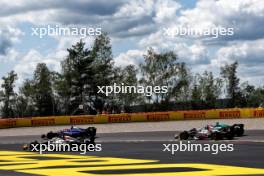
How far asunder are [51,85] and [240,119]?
225 feet

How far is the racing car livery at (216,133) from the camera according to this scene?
3073cm

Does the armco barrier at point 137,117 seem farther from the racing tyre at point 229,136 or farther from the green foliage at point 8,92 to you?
the green foliage at point 8,92

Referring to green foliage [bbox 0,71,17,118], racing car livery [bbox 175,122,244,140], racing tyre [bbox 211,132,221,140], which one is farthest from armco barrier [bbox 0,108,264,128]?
green foliage [bbox 0,71,17,118]

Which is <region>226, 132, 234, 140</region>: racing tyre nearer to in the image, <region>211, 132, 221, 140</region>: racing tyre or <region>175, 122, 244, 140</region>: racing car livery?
<region>175, 122, 244, 140</region>: racing car livery

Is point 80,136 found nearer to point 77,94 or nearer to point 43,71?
point 77,94

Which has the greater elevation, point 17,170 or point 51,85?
point 51,85

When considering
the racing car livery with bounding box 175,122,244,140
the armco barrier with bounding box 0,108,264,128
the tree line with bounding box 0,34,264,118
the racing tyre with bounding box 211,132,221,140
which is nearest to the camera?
the racing tyre with bounding box 211,132,221,140

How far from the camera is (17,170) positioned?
53.8 feet

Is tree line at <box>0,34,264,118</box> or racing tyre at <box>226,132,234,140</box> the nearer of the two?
racing tyre at <box>226,132,234,140</box>

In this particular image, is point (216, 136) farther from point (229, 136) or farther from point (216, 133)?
point (229, 136)

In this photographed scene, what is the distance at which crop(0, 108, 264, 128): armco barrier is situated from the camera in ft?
148

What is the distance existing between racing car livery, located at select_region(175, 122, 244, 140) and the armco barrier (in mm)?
11730

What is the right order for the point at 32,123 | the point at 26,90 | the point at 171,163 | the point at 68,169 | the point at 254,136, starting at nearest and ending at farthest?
the point at 68,169, the point at 171,163, the point at 254,136, the point at 32,123, the point at 26,90

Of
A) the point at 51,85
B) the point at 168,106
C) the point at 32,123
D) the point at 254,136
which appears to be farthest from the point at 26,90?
the point at 254,136
